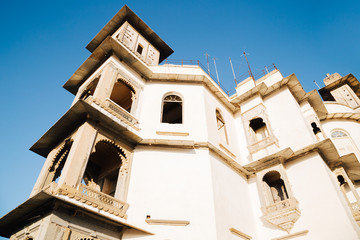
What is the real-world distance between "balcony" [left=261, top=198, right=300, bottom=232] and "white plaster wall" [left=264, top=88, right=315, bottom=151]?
2.85m

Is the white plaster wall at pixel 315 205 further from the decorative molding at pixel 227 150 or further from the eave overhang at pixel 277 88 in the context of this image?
the eave overhang at pixel 277 88

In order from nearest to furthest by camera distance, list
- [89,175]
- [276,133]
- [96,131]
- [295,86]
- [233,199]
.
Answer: [96,131] < [233,199] < [89,175] < [276,133] < [295,86]

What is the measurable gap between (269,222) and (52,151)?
10328 mm

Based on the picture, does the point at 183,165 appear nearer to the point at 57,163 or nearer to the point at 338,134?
the point at 57,163

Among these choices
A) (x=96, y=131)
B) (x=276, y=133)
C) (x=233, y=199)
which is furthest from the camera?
(x=276, y=133)

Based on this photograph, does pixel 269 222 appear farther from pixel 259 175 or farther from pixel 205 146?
pixel 205 146

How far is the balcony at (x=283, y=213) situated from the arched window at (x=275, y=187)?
0.66 meters

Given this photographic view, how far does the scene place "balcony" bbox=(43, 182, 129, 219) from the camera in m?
7.91

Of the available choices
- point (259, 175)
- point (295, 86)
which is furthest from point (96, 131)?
point (295, 86)

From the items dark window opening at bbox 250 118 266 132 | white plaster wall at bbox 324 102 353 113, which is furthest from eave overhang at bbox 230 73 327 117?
white plaster wall at bbox 324 102 353 113

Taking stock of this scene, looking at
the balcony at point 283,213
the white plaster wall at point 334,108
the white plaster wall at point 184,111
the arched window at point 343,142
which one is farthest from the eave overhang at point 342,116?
the white plaster wall at point 184,111

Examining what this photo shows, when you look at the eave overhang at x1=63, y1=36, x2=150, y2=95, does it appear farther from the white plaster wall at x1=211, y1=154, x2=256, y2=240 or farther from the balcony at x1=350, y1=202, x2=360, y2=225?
the balcony at x1=350, y1=202, x2=360, y2=225

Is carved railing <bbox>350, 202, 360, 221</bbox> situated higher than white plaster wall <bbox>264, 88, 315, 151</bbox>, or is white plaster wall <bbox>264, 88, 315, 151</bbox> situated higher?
white plaster wall <bbox>264, 88, 315, 151</bbox>

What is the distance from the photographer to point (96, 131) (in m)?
9.95
